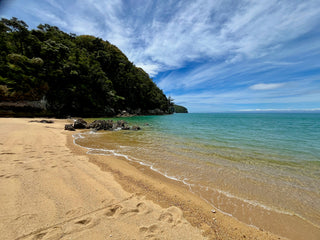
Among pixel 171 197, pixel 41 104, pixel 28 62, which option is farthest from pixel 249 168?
pixel 28 62

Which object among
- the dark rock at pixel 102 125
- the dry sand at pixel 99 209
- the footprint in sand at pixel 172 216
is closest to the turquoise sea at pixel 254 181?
the dry sand at pixel 99 209

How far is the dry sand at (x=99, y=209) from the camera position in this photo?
193cm

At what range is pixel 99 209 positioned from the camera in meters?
2.42

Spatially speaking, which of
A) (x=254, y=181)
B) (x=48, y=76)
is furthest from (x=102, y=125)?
(x=48, y=76)

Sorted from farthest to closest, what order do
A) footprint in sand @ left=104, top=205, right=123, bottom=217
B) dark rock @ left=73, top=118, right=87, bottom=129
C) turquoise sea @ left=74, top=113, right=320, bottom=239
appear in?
dark rock @ left=73, top=118, right=87, bottom=129 → turquoise sea @ left=74, top=113, right=320, bottom=239 → footprint in sand @ left=104, top=205, right=123, bottom=217

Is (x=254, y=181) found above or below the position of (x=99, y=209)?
below

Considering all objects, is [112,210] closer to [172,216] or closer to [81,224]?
[81,224]

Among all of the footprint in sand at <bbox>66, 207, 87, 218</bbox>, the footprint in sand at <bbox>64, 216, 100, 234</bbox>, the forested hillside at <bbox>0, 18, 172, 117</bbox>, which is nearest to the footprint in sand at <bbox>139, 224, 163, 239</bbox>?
the footprint in sand at <bbox>64, 216, 100, 234</bbox>

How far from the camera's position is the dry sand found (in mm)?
1935

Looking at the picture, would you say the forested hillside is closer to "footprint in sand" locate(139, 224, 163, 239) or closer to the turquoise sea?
the turquoise sea

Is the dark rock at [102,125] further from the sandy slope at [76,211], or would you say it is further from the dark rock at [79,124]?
the sandy slope at [76,211]

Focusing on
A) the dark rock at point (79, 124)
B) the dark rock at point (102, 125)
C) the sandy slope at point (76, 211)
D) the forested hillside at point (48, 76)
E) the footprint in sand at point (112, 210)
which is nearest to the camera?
the sandy slope at point (76, 211)

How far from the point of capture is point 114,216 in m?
2.29

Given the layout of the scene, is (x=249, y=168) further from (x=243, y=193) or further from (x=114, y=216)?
(x=114, y=216)
